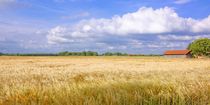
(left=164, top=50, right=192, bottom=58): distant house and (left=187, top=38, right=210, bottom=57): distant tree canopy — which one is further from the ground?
(left=187, top=38, right=210, bottom=57): distant tree canopy

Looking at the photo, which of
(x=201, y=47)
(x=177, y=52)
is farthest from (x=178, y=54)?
(x=201, y=47)

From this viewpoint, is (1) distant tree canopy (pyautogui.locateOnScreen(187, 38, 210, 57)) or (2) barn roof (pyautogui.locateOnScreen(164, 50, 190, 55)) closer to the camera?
(1) distant tree canopy (pyautogui.locateOnScreen(187, 38, 210, 57))

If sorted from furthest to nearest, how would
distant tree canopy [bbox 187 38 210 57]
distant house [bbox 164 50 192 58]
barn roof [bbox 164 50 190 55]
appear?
barn roof [bbox 164 50 190 55], distant house [bbox 164 50 192 58], distant tree canopy [bbox 187 38 210 57]

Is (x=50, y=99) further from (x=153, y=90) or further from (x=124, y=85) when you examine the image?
(x=153, y=90)

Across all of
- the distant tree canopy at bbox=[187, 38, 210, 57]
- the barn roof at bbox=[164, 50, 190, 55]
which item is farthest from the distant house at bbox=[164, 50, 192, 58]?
the distant tree canopy at bbox=[187, 38, 210, 57]

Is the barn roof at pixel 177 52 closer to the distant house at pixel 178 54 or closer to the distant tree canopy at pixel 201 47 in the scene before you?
the distant house at pixel 178 54

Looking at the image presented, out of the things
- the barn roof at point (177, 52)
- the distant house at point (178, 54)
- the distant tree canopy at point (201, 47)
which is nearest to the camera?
the distant tree canopy at point (201, 47)

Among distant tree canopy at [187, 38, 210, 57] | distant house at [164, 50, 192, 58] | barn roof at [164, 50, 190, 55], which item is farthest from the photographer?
barn roof at [164, 50, 190, 55]

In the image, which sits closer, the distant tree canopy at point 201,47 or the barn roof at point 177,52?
the distant tree canopy at point 201,47

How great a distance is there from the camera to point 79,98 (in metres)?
6.62

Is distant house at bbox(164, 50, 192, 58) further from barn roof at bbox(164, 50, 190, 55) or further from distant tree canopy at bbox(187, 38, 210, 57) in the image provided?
distant tree canopy at bbox(187, 38, 210, 57)

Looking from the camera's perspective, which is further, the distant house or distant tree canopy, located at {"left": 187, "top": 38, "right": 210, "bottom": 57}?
the distant house

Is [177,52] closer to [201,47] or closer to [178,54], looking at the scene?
[178,54]

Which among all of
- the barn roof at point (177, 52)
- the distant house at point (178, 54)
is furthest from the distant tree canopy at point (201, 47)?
the barn roof at point (177, 52)
